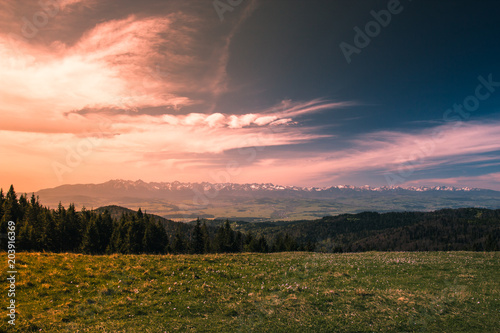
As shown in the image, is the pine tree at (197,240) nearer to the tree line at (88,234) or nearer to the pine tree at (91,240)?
the tree line at (88,234)

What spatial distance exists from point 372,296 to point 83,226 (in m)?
78.9

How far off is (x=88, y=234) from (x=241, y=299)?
65.7m

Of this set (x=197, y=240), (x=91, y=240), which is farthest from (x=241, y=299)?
(x=197, y=240)

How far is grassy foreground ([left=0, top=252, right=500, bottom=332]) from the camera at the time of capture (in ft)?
33.0

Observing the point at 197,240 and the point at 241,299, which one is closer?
the point at 241,299

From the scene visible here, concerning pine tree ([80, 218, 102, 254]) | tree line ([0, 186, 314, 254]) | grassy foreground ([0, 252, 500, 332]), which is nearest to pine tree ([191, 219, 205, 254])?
tree line ([0, 186, 314, 254])

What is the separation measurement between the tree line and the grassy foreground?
4417 cm

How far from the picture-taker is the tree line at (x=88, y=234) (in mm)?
52375

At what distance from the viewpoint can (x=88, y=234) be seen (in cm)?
6166

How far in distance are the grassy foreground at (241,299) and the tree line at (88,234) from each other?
44166mm

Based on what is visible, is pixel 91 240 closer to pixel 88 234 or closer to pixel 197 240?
pixel 88 234

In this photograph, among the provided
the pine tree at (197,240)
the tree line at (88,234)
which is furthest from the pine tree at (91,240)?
the pine tree at (197,240)

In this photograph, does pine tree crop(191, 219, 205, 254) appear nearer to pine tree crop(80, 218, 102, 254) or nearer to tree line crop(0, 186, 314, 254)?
tree line crop(0, 186, 314, 254)

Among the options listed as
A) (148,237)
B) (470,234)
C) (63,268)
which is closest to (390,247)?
(470,234)
